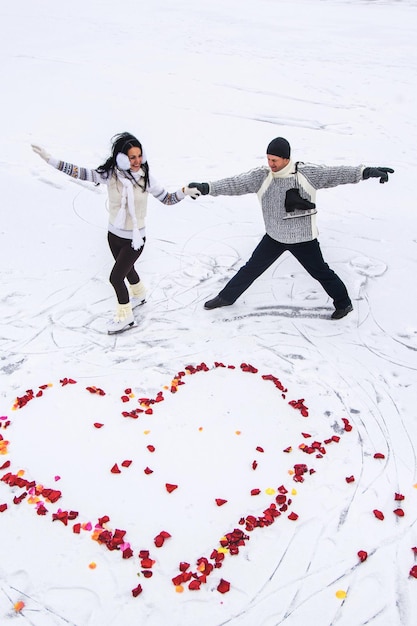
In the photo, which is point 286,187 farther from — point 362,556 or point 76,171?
point 362,556

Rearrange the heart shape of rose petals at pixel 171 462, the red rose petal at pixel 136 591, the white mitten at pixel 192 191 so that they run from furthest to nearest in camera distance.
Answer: the white mitten at pixel 192 191, the heart shape of rose petals at pixel 171 462, the red rose petal at pixel 136 591

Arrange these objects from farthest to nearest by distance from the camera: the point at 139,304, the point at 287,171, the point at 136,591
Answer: the point at 139,304 → the point at 287,171 → the point at 136,591

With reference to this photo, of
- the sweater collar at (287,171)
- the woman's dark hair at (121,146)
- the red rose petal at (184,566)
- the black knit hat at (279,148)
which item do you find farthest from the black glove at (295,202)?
the red rose petal at (184,566)

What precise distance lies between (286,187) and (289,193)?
0.05 metres

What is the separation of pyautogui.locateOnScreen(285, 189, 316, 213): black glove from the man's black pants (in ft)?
1.09

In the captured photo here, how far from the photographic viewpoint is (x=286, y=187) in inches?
161

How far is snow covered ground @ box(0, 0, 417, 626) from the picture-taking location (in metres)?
2.81

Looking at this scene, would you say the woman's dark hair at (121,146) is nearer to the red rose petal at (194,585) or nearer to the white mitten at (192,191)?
the white mitten at (192,191)

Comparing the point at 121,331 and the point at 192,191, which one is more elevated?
the point at 192,191

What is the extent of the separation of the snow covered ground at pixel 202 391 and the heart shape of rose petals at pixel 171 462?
0.01 meters

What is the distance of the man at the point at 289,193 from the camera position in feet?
13.3

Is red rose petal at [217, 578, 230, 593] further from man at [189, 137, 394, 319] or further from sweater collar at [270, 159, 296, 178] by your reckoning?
sweater collar at [270, 159, 296, 178]

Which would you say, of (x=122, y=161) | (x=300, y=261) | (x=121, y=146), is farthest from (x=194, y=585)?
(x=121, y=146)

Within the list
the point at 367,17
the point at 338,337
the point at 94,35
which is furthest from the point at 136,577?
the point at 367,17
